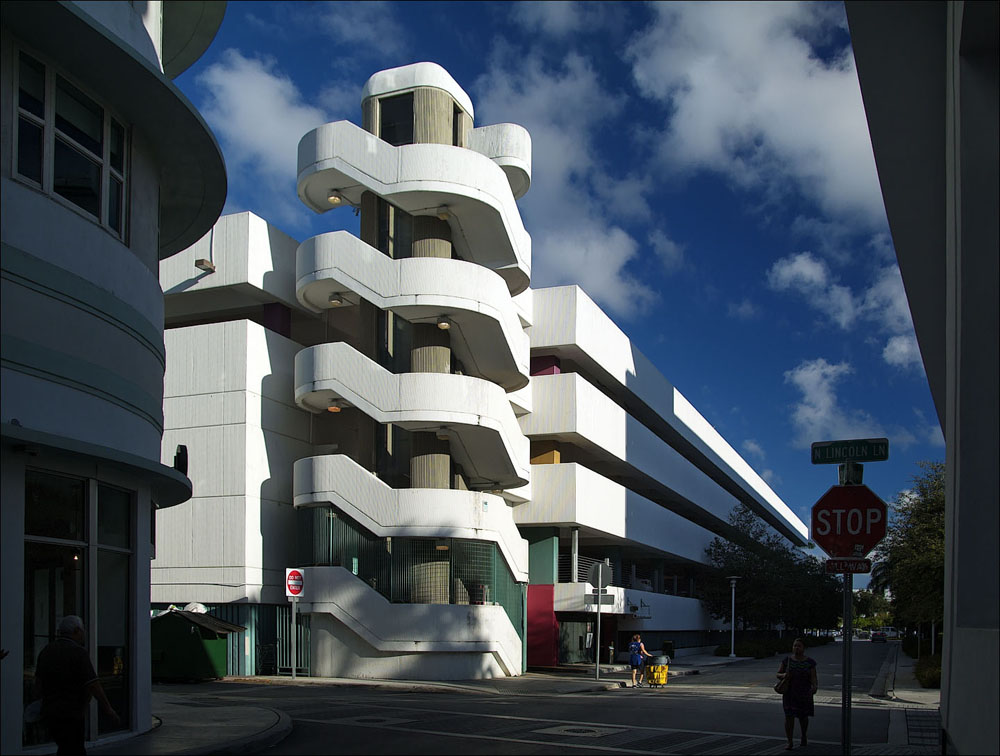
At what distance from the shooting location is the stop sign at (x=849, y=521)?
36.3ft

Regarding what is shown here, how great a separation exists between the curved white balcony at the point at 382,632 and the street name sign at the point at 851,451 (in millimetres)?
20136

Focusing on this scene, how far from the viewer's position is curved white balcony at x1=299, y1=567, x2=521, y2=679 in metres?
30.3

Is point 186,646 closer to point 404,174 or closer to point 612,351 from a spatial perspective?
point 404,174

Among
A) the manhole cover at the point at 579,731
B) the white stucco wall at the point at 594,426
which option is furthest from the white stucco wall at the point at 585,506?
the manhole cover at the point at 579,731

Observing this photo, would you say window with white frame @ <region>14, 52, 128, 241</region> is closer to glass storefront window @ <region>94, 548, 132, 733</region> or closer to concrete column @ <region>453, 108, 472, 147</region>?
glass storefront window @ <region>94, 548, 132, 733</region>

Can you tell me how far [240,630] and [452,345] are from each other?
11664mm

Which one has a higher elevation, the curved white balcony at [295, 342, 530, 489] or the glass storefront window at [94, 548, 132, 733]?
the curved white balcony at [295, 342, 530, 489]

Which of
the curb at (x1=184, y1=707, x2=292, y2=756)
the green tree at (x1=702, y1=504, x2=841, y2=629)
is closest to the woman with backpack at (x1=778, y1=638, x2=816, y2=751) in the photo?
the curb at (x1=184, y1=707, x2=292, y2=756)

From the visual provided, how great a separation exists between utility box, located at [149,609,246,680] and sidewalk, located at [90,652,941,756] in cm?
155

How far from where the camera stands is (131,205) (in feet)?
Answer: 48.6

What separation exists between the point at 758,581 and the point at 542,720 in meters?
45.1

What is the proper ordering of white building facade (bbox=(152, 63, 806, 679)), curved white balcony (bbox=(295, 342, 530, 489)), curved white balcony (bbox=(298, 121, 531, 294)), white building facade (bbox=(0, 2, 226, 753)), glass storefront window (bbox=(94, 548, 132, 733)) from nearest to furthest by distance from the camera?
white building facade (bbox=(0, 2, 226, 753)) → glass storefront window (bbox=(94, 548, 132, 733)) → white building facade (bbox=(152, 63, 806, 679)) → curved white balcony (bbox=(295, 342, 530, 489)) → curved white balcony (bbox=(298, 121, 531, 294))

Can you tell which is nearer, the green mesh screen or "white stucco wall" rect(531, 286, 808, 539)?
the green mesh screen

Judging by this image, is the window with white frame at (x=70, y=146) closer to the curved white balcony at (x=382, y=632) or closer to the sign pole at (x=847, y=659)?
the sign pole at (x=847, y=659)
